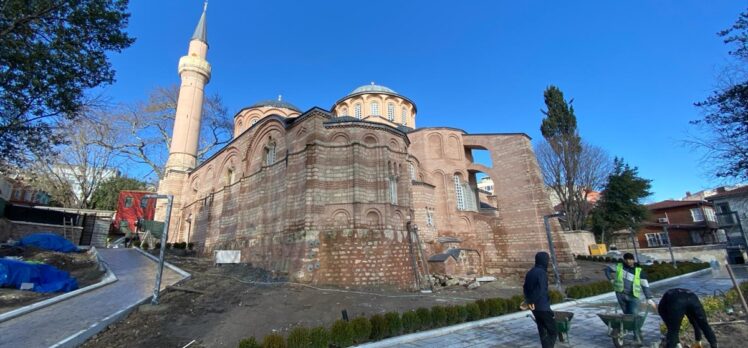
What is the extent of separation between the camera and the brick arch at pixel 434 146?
2158 cm

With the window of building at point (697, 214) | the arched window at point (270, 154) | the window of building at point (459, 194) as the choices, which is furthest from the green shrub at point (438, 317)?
the window of building at point (697, 214)

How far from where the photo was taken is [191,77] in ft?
86.4

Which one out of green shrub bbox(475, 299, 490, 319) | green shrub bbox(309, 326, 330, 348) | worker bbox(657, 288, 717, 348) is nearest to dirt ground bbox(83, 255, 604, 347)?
green shrub bbox(309, 326, 330, 348)

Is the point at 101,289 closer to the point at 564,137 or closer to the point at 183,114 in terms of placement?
the point at 183,114

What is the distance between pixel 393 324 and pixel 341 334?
1156 mm

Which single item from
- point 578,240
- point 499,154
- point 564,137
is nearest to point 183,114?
point 499,154

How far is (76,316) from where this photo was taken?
23.8 ft

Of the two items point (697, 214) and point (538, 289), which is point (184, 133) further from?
point (697, 214)

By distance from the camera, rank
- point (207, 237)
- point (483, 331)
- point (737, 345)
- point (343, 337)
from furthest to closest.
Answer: point (207, 237) → point (483, 331) → point (343, 337) → point (737, 345)

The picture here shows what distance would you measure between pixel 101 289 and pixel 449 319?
9.91m

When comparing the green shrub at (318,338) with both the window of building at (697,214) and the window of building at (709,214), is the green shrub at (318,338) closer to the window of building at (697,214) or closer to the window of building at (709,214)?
the window of building at (697,214)

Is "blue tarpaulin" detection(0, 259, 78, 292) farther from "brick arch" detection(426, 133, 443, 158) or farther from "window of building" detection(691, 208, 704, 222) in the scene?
"window of building" detection(691, 208, 704, 222)

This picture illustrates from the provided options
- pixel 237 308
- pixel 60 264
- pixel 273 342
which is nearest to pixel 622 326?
pixel 273 342

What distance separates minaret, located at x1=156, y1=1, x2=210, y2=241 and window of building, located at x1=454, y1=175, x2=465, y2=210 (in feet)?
64.0
